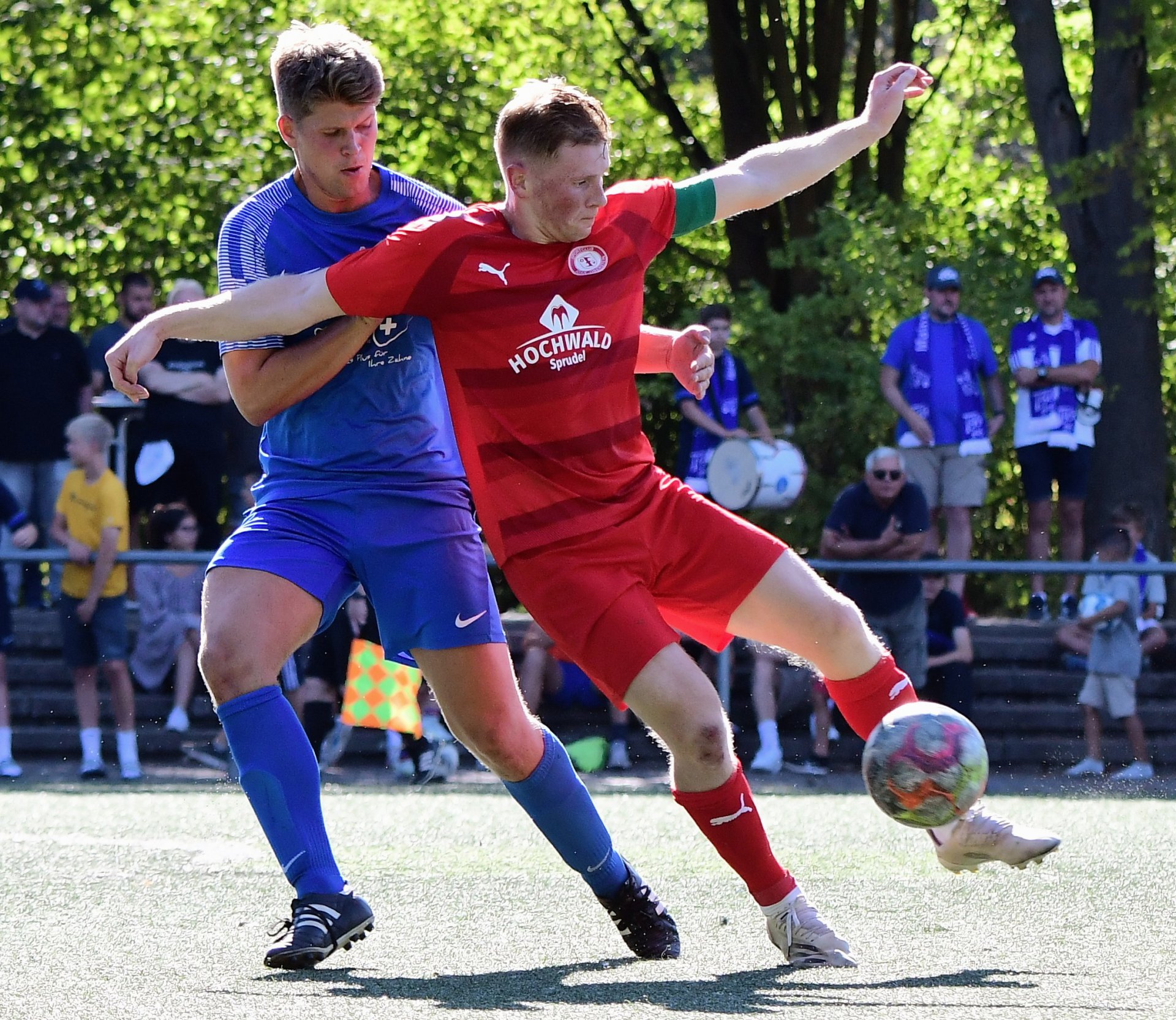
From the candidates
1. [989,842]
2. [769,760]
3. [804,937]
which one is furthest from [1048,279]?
[804,937]

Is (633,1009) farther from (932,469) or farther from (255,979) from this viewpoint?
(932,469)

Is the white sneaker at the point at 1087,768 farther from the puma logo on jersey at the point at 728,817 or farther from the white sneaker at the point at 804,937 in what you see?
the puma logo on jersey at the point at 728,817

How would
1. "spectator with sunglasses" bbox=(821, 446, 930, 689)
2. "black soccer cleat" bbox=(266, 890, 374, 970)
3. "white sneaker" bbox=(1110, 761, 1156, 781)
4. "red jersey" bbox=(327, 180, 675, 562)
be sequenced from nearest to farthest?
"black soccer cleat" bbox=(266, 890, 374, 970) < "red jersey" bbox=(327, 180, 675, 562) < "white sneaker" bbox=(1110, 761, 1156, 781) < "spectator with sunglasses" bbox=(821, 446, 930, 689)

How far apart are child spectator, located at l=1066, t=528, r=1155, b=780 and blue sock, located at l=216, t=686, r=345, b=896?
609 cm

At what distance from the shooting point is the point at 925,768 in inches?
178

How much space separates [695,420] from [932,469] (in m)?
→ 1.50

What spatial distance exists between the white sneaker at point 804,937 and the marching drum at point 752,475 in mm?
7104

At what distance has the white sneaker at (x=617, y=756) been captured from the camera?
1065 centimetres

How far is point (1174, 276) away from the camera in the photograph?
16672 millimetres

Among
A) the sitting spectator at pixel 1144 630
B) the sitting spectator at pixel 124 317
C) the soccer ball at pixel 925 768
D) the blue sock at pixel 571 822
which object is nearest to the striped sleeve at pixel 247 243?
the blue sock at pixel 571 822

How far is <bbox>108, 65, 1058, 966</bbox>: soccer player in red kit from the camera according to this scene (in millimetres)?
4578

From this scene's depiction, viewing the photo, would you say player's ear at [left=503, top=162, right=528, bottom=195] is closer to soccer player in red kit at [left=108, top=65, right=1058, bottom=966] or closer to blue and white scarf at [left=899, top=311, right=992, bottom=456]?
soccer player in red kit at [left=108, top=65, right=1058, bottom=966]

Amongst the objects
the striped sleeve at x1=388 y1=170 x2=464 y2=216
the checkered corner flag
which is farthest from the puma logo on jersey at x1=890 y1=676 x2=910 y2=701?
the checkered corner flag

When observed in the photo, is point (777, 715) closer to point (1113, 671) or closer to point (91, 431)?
point (1113, 671)
